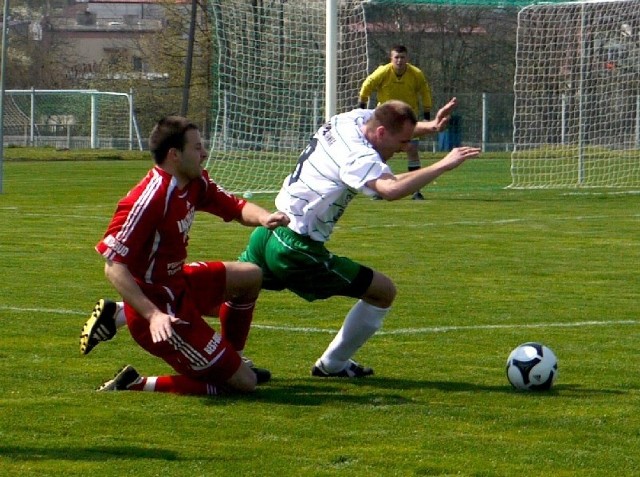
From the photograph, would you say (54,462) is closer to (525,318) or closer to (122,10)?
(525,318)

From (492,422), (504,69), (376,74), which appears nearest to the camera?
(492,422)

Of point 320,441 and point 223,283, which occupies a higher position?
point 223,283

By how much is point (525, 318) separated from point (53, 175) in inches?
783

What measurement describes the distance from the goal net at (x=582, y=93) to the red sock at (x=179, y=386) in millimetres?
17328

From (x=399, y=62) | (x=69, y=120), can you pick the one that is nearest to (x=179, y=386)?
(x=399, y=62)

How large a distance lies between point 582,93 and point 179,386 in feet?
61.5

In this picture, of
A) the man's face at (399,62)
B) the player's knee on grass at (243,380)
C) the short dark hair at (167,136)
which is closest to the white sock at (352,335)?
the player's knee on grass at (243,380)

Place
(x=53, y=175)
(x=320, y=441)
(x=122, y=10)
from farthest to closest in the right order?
(x=122, y=10), (x=53, y=175), (x=320, y=441)

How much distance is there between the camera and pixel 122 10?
109750mm

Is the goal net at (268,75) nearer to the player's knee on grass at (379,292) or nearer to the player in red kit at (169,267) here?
the player's knee on grass at (379,292)

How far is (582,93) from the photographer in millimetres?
24797

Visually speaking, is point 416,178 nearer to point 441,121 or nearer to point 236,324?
point 441,121

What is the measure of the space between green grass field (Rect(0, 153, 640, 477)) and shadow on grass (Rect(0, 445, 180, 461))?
1 centimetres

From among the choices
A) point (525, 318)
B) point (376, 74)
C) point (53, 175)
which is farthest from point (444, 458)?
point (53, 175)
